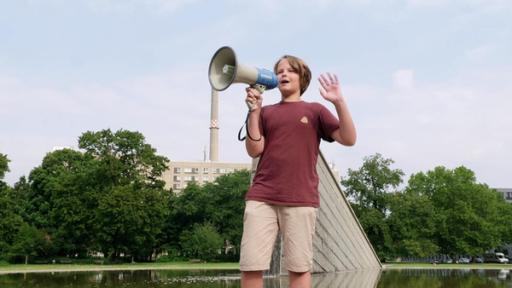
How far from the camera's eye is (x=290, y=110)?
3109 mm

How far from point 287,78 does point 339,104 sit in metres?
0.41

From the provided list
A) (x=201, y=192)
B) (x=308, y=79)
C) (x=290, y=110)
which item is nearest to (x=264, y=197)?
(x=290, y=110)

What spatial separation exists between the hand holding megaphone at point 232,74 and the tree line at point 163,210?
34.3 metres

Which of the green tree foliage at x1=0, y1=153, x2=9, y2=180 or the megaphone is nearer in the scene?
the megaphone

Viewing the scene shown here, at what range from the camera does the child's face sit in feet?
10.4

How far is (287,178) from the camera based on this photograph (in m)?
2.96

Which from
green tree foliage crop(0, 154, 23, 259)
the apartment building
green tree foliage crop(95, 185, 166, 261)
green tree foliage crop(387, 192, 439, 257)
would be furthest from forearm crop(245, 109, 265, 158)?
the apartment building

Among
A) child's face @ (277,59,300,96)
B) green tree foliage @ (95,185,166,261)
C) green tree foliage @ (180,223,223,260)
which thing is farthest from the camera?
green tree foliage @ (180,223,223,260)

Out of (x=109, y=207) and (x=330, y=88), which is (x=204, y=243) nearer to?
(x=109, y=207)

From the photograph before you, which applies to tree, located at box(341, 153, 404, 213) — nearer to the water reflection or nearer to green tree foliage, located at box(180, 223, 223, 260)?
green tree foliage, located at box(180, 223, 223, 260)

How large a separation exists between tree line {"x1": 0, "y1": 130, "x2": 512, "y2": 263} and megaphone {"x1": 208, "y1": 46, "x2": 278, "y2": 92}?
113 ft

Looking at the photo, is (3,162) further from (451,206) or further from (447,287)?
(451,206)

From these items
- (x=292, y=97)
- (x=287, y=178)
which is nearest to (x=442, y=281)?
(x=292, y=97)

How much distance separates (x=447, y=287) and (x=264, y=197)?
13.2m
